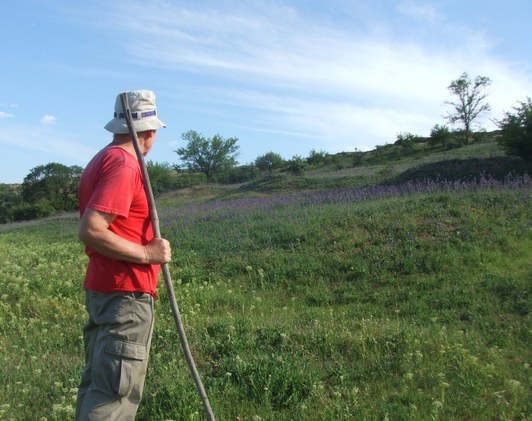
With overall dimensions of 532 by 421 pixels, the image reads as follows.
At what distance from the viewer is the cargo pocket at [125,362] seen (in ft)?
8.88

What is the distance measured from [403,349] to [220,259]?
18.0ft

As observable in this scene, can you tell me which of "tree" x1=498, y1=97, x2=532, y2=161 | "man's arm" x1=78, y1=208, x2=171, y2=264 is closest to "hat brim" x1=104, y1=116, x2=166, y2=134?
"man's arm" x1=78, y1=208, x2=171, y2=264

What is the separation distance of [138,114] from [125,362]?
1346 mm

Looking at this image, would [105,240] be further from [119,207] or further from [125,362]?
[125,362]

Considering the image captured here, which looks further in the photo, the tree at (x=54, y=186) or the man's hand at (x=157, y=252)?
the tree at (x=54, y=186)

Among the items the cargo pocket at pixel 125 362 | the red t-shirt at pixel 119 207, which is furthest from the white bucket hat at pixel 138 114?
the cargo pocket at pixel 125 362

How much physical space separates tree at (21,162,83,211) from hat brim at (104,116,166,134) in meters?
36.6

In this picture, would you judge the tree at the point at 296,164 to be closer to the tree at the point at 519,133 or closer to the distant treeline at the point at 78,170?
the distant treeline at the point at 78,170

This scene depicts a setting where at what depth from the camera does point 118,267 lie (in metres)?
2.79

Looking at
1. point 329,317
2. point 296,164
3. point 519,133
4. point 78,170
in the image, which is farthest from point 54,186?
point 329,317

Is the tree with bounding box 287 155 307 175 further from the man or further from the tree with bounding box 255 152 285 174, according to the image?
the man

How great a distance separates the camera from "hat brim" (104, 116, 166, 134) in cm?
288

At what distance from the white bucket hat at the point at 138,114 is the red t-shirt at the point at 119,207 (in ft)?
0.46

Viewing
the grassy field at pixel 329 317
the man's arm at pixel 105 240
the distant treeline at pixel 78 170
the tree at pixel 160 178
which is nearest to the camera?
the man's arm at pixel 105 240
